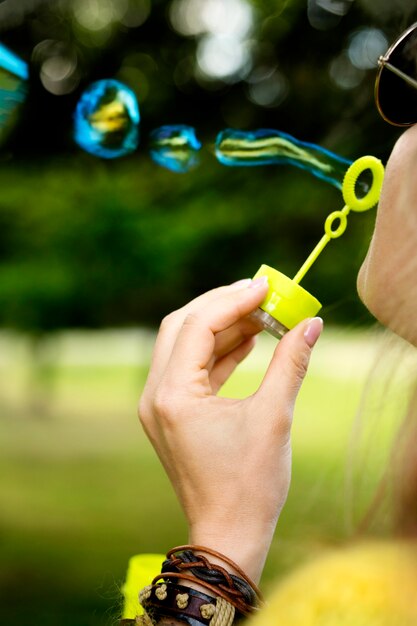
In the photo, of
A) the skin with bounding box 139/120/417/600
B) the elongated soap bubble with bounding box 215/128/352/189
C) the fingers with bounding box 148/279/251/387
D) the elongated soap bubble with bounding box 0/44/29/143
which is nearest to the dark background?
the elongated soap bubble with bounding box 0/44/29/143

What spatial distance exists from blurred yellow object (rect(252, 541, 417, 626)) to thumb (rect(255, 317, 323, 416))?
0.26 meters

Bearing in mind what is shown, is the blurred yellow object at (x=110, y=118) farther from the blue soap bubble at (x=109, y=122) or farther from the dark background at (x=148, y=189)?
the dark background at (x=148, y=189)

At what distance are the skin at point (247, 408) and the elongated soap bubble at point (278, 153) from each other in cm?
37

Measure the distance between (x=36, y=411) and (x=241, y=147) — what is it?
488cm

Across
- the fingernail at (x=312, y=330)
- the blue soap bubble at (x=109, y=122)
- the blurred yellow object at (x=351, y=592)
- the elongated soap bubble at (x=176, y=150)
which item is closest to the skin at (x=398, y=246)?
the fingernail at (x=312, y=330)

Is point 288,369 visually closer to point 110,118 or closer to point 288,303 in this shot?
point 288,303

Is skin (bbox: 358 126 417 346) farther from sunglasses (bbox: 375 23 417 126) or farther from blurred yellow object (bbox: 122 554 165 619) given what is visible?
blurred yellow object (bbox: 122 554 165 619)

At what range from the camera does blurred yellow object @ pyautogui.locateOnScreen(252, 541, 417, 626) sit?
0.76 metres

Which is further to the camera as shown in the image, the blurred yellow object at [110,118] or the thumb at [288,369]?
the blurred yellow object at [110,118]

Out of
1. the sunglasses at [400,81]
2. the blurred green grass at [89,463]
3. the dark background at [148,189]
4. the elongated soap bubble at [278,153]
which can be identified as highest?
the sunglasses at [400,81]

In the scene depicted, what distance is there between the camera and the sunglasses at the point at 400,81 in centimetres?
99

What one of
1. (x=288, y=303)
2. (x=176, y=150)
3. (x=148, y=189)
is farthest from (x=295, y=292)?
(x=148, y=189)

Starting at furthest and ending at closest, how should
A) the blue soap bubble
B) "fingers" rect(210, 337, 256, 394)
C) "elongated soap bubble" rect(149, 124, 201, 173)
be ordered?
1. the blue soap bubble
2. "elongated soap bubble" rect(149, 124, 201, 173)
3. "fingers" rect(210, 337, 256, 394)

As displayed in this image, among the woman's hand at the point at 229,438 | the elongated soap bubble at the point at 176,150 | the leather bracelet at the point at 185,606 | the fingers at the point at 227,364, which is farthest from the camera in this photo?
the elongated soap bubble at the point at 176,150
